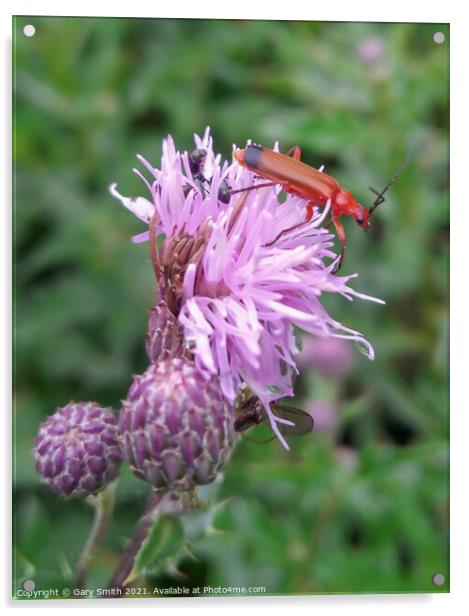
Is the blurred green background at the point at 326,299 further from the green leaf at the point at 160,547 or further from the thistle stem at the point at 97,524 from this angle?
the green leaf at the point at 160,547

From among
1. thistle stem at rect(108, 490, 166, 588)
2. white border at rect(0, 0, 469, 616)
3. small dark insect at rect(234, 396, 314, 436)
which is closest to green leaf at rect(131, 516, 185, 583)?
thistle stem at rect(108, 490, 166, 588)

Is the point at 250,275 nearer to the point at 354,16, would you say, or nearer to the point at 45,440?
the point at 45,440

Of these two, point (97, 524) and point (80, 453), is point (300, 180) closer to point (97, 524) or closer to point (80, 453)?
point (80, 453)

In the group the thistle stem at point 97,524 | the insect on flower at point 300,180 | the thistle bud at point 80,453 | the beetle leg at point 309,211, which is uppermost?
the insect on flower at point 300,180

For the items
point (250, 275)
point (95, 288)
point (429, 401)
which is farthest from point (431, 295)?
point (250, 275)

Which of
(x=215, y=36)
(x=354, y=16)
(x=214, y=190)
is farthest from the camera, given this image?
(x=215, y=36)
